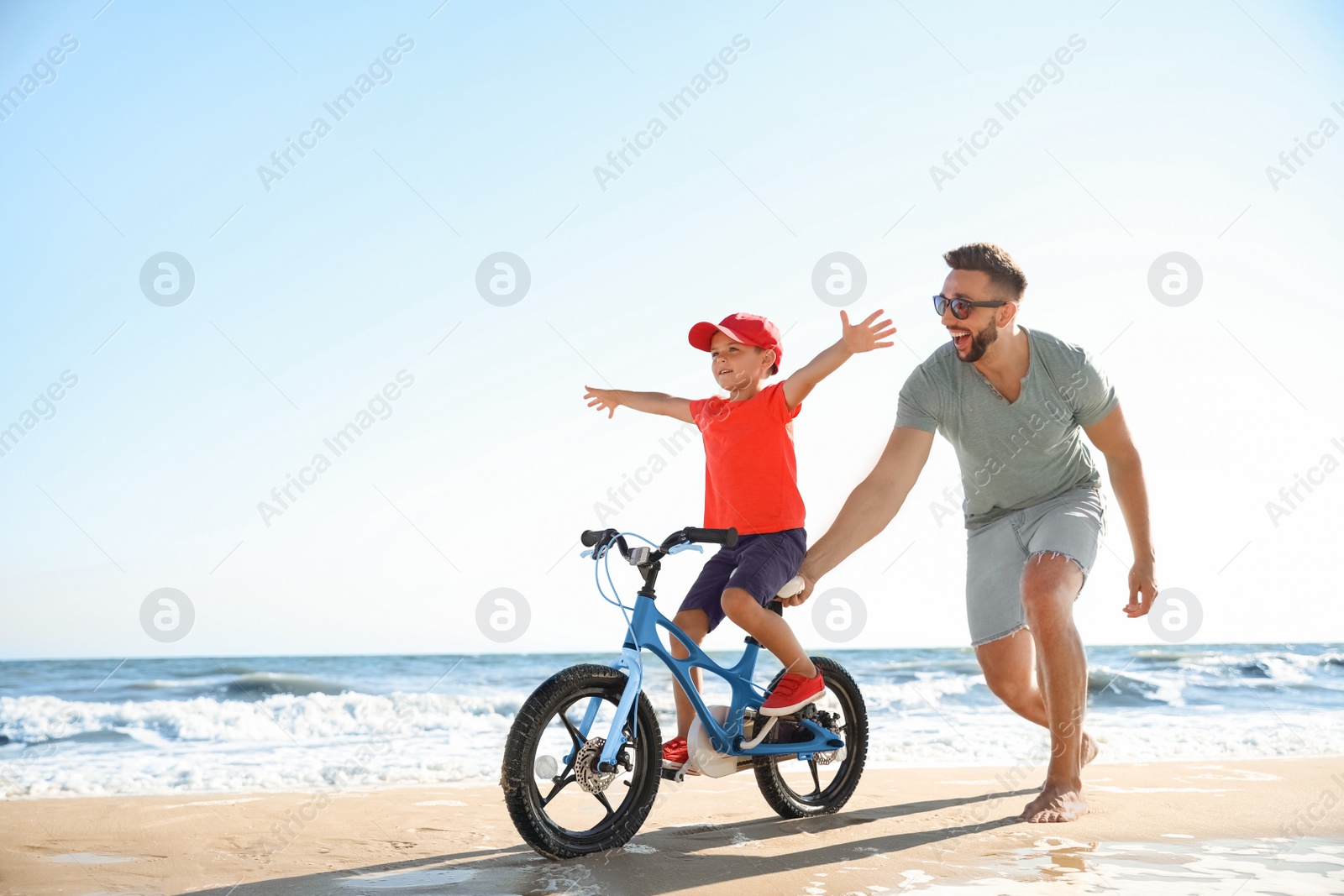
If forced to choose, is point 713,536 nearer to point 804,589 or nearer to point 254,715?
point 804,589

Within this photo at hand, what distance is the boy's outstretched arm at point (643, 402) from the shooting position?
4559 millimetres

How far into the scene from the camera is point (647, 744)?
3.33 metres

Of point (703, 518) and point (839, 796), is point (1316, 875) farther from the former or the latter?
point (703, 518)

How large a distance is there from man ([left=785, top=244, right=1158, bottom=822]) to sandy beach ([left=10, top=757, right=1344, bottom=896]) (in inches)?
17.2

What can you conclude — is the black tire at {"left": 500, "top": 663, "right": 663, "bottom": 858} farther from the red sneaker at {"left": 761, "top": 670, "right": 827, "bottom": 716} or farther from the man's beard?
the man's beard

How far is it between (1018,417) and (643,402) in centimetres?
175

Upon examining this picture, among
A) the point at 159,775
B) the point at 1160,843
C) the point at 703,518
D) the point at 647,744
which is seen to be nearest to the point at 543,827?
the point at 647,744

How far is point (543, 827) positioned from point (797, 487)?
175cm

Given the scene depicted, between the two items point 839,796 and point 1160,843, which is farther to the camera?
point 839,796

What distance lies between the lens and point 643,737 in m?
3.32

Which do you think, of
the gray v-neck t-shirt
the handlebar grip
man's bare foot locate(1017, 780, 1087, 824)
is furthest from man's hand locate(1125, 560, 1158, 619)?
the handlebar grip

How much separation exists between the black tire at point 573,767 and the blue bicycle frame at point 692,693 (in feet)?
0.17

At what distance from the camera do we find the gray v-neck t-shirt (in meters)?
3.93

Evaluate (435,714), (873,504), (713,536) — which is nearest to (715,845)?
(713,536)
